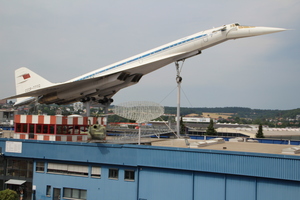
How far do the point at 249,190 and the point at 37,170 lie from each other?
13.3m

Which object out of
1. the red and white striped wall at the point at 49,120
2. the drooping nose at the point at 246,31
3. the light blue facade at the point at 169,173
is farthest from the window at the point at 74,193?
the drooping nose at the point at 246,31

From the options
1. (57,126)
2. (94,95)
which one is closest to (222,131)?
(94,95)

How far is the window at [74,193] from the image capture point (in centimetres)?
1735

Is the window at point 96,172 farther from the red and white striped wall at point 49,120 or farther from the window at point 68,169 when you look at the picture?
the red and white striped wall at point 49,120

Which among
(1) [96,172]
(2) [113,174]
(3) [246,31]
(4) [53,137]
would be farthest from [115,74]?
(3) [246,31]

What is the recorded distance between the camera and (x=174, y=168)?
49.5 ft

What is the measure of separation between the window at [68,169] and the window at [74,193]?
3.21ft

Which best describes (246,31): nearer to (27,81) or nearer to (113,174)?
(113,174)

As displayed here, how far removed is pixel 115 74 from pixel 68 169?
10665 millimetres

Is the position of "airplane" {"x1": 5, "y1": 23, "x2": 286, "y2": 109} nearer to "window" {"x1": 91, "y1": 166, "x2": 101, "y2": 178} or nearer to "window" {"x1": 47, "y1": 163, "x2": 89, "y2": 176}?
"window" {"x1": 47, "y1": 163, "x2": 89, "y2": 176}

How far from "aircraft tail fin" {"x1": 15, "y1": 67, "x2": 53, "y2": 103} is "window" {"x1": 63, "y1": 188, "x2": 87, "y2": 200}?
15.7 m

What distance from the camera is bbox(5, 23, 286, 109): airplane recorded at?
2228 centimetres

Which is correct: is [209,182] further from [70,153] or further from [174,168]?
[70,153]

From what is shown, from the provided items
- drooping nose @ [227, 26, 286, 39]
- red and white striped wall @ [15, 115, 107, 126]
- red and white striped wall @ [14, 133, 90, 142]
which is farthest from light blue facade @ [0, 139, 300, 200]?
drooping nose @ [227, 26, 286, 39]
